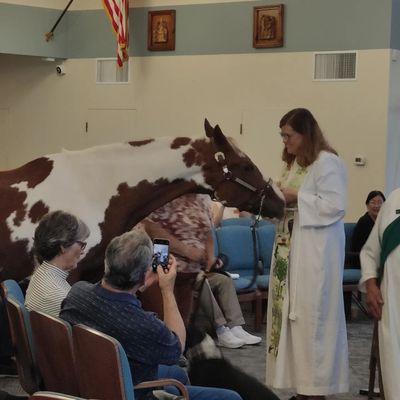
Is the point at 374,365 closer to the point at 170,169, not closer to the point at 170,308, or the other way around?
the point at 170,169

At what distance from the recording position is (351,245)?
892 centimetres

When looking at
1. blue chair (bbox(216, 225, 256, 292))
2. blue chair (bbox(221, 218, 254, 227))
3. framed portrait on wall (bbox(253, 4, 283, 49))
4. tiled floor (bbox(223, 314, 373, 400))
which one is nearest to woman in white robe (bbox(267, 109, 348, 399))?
tiled floor (bbox(223, 314, 373, 400))

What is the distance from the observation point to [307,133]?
4.93m

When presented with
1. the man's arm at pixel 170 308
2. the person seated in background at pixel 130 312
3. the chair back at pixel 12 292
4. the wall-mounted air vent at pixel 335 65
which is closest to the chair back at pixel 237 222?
the wall-mounted air vent at pixel 335 65

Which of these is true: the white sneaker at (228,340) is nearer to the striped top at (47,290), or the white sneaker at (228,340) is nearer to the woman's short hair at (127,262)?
the striped top at (47,290)

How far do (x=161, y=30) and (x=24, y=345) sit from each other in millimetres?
8414

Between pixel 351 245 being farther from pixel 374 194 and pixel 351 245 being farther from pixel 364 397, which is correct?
pixel 364 397

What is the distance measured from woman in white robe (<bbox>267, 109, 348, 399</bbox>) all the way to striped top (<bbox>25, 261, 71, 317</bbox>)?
1.68 metres

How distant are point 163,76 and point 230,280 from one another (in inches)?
192

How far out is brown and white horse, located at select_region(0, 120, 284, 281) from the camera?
15.5 feet

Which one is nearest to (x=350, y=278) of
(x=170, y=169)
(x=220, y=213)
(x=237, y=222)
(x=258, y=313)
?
(x=258, y=313)

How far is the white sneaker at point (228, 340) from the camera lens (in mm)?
7102

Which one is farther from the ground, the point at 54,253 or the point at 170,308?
the point at 54,253

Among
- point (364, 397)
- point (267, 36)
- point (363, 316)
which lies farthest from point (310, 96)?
point (364, 397)
